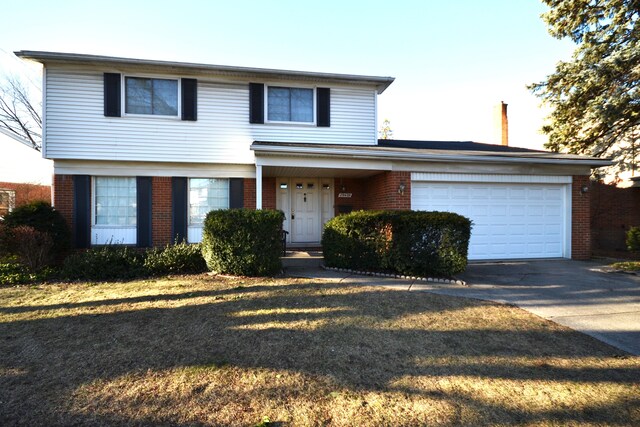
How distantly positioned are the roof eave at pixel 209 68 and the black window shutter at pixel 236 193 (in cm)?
303

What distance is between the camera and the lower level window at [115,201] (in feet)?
31.4

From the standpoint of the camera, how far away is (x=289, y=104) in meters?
10.4

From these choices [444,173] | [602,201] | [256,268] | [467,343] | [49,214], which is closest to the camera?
[467,343]

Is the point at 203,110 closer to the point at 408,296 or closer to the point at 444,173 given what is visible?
the point at 444,173

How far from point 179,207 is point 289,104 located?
440 cm

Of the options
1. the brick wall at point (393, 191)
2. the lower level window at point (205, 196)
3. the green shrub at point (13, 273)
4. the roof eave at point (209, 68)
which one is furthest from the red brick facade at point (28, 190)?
the brick wall at point (393, 191)

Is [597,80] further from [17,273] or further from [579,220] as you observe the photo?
[17,273]

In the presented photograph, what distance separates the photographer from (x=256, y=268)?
6941 mm

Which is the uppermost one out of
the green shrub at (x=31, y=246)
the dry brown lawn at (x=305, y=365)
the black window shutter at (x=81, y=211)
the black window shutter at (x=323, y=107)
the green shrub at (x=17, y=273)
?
the black window shutter at (x=323, y=107)

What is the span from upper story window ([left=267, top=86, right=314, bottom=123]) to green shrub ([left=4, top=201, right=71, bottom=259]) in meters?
6.04

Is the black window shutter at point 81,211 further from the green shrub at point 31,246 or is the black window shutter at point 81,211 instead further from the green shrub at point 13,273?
the green shrub at point 13,273

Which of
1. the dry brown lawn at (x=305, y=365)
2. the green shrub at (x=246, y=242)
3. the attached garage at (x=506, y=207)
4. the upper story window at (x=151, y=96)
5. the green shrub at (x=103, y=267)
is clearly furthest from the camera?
the attached garage at (x=506, y=207)

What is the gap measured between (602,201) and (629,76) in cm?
527

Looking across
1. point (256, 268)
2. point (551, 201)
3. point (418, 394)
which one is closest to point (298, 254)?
point (256, 268)
